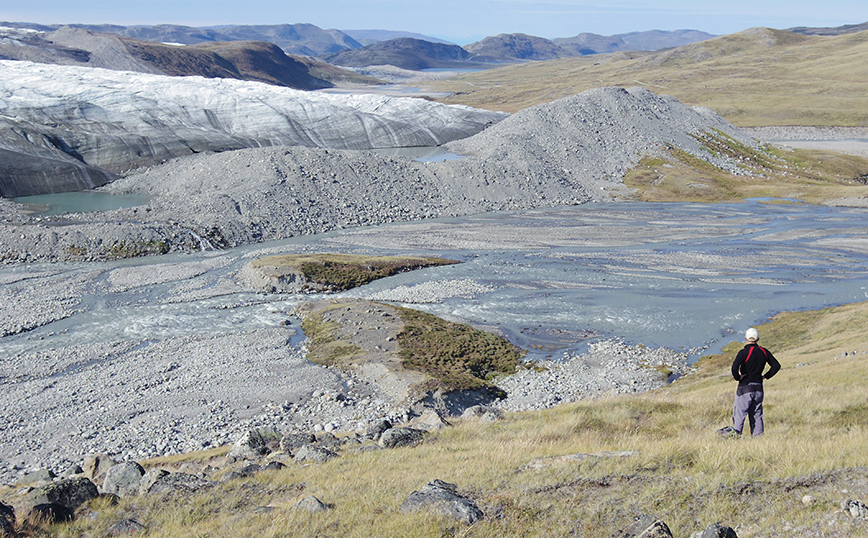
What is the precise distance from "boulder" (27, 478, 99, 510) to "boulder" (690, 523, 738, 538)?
15235 millimetres

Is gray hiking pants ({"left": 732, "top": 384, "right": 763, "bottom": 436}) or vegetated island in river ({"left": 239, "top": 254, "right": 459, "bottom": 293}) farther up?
gray hiking pants ({"left": 732, "top": 384, "right": 763, "bottom": 436})

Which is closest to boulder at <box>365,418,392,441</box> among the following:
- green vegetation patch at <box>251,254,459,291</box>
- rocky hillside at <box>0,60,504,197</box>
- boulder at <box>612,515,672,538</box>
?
boulder at <box>612,515,672,538</box>

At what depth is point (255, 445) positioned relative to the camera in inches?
915

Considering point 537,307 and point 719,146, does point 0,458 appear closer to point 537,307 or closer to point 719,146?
point 537,307

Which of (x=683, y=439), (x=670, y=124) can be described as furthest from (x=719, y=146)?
(x=683, y=439)

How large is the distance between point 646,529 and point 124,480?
15599mm

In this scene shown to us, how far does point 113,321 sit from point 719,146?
118436 mm

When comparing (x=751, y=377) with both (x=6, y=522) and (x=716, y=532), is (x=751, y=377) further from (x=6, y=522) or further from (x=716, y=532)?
(x=6, y=522)

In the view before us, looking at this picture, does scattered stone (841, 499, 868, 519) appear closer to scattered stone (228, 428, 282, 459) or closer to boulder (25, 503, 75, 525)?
boulder (25, 503, 75, 525)

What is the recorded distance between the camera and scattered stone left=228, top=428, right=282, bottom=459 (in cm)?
2250

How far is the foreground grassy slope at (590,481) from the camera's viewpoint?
12.4 m

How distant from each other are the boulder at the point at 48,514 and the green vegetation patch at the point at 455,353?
2108cm

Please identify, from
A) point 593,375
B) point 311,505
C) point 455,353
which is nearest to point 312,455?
point 311,505

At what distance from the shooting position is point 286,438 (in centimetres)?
2336
